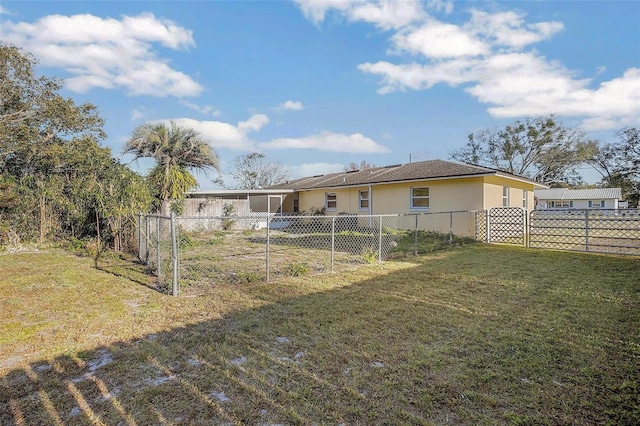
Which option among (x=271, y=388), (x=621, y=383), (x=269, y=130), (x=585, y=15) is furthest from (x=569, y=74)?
(x=271, y=388)

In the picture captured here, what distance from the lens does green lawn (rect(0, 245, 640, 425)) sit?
233 centimetres

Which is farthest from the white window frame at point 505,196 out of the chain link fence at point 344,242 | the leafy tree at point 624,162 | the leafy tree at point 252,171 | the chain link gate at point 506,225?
the leafy tree at point 624,162

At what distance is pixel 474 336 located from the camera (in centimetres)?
364

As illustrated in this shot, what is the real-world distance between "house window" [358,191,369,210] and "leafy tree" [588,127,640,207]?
113ft

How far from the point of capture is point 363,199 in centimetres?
1783

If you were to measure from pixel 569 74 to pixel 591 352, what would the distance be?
22.4 metres

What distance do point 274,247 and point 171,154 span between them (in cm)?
885

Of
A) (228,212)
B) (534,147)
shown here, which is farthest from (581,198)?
(228,212)

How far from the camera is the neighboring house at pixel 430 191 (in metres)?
13.1

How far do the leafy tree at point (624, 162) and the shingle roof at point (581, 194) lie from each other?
4.53m

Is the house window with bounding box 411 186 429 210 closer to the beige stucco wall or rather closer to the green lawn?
the beige stucco wall

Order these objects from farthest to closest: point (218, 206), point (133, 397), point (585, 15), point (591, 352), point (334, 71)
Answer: point (218, 206) → point (334, 71) → point (585, 15) → point (591, 352) → point (133, 397)

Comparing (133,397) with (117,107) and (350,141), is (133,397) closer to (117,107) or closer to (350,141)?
(117,107)

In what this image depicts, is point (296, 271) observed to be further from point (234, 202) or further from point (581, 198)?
point (581, 198)
